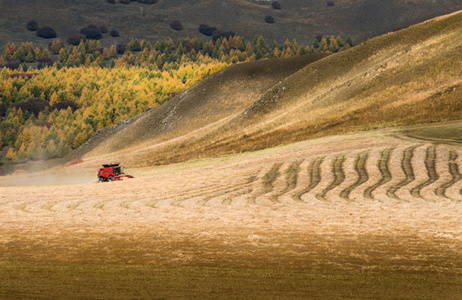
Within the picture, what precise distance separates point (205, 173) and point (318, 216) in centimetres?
1904

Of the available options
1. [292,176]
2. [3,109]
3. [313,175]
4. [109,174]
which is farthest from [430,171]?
[3,109]

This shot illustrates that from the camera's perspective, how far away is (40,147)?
483 feet

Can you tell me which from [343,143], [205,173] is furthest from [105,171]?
[343,143]

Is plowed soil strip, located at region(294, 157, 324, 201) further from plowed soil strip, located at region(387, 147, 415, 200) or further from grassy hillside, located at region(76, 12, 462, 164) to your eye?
grassy hillside, located at region(76, 12, 462, 164)

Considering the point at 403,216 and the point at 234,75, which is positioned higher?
the point at 234,75

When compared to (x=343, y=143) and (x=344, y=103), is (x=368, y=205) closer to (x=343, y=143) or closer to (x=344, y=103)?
(x=343, y=143)

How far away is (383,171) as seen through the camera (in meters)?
29.4

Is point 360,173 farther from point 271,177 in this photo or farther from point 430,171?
point 271,177

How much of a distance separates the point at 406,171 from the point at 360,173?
2.53 meters

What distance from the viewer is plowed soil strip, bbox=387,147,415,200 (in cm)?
2482

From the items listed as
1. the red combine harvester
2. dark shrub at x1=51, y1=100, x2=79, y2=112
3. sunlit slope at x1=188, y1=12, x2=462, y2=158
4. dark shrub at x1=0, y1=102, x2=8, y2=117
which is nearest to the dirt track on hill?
the red combine harvester

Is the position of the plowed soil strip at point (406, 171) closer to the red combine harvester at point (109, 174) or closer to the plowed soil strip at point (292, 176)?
the plowed soil strip at point (292, 176)

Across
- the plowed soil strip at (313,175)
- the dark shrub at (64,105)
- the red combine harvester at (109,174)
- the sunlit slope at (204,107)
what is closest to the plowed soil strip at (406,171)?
the plowed soil strip at (313,175)

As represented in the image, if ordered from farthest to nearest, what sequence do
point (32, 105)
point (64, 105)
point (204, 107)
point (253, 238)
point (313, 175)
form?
1. point (64, 105)
2. point (32, 105)
3. point (204, 107)
4. point (313, 175)
5. point (253, 238)
